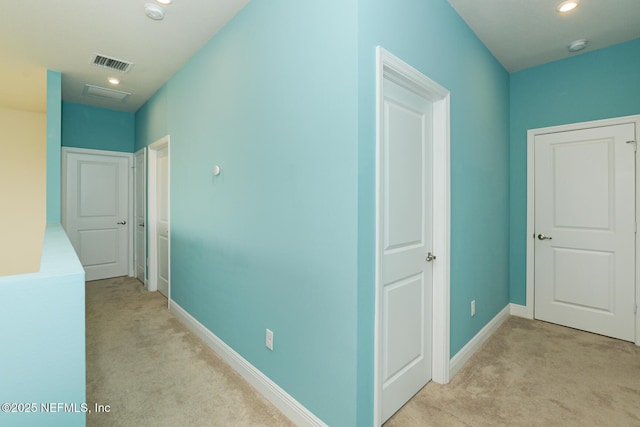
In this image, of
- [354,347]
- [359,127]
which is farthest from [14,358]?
[359,127]

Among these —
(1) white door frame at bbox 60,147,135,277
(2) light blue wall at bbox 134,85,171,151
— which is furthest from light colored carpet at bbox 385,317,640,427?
(1) white door frame at bbox 60,147,135,277

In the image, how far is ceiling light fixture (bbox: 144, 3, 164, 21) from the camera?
2.23 metres

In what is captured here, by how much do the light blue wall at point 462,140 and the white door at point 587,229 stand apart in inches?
14.5

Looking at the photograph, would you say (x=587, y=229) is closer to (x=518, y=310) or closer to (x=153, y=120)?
(x=518, y=310)

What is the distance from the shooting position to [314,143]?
163cm

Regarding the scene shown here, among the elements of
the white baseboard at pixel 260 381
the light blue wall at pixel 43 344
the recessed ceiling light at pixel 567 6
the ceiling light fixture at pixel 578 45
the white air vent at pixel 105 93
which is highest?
the white air vent at pixel 105 93

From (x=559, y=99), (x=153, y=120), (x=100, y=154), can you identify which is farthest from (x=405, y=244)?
(x=100, y=154)

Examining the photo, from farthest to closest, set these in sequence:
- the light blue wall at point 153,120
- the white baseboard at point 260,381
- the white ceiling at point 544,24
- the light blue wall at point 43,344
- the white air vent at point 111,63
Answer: the light blue wall at point 153,120 < the white air vent at point 111,63 < the white ceiling at point 544,24 < the white baseboard at point 260,381 < the light blue wall at point 43,344

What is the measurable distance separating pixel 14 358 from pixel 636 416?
3028 millimetres

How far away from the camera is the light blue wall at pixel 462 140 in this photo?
4.91 ft

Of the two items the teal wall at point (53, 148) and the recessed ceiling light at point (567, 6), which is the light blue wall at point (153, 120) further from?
the recessed ceiling light at point (567, 6)

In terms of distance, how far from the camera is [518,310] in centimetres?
338

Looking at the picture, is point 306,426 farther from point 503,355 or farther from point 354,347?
point 503,355

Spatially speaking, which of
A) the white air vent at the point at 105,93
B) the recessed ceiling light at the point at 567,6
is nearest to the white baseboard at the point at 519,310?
the recessed ceiling light at the point at 567,6
